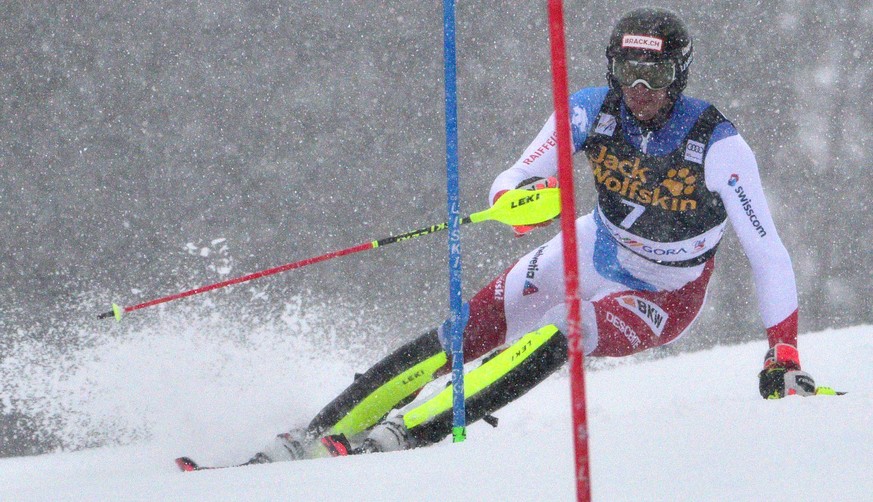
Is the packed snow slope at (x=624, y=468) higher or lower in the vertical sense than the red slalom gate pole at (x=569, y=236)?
lower

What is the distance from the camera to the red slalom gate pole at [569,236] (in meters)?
1.07

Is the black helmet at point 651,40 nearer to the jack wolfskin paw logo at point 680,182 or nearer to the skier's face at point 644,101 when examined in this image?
the skier's face at point 644,101

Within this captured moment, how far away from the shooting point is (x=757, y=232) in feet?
7.98

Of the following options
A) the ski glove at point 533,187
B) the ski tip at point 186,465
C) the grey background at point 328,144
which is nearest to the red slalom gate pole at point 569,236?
the ski glove at point 533,187

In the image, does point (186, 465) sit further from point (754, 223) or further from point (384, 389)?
point (754, 223)

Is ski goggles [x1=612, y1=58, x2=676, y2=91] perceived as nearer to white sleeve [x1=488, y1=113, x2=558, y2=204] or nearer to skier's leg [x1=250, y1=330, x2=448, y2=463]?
white sleeve [x1=488, y1=113, x2=558, y2=204]

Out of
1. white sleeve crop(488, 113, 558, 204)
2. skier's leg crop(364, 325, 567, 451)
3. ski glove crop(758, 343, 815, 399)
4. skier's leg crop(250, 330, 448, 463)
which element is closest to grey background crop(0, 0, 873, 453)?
skier's leg crop(250, 330, 448, 463)

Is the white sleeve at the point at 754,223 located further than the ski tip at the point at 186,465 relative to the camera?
No

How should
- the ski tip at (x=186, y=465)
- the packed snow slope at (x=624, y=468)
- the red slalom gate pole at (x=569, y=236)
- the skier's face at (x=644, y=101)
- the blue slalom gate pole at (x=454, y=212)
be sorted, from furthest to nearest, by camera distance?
the ski tip at (x=186, y=465) < the skier's face at (x=644, y=101) < the blue slalom gate pole at (x=454, y=212) < the packed snow slope at (x=624, y=468) < the red slalom gate pole at (x=569, y=236)

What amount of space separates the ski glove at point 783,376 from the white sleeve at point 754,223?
0.35 ft

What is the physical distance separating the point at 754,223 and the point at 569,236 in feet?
4.97

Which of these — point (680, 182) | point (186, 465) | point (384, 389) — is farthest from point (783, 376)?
point (186, 465)

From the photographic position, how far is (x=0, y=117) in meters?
3.87

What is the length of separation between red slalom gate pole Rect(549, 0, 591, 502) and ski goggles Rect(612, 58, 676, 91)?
1.34m
